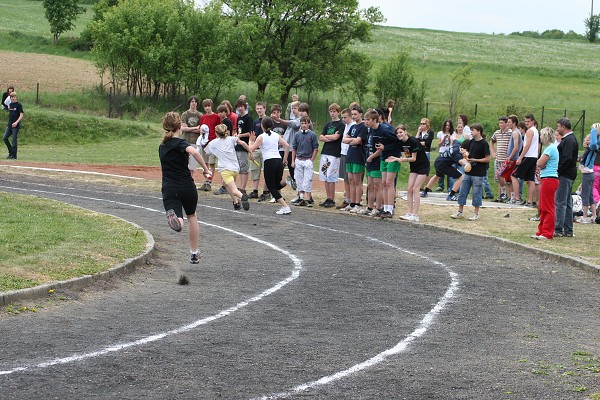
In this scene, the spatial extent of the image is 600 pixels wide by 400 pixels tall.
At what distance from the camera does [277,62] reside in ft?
216

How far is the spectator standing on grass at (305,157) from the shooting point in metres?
22.5

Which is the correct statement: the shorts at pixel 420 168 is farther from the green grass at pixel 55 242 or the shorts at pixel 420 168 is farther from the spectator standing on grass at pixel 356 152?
the green grass at pixel 55 242

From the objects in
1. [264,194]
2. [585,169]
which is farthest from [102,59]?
[585,169]

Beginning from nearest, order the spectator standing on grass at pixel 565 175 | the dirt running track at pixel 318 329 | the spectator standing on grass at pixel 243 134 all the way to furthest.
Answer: the dirt running track at pixel 318 329, the spectator standing on grass at pixel 565 175, the spectator standing on grass at pixel 243 134

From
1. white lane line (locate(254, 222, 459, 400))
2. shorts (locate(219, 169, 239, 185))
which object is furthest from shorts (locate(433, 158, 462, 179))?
white lane line (locate(254, 222, 459, 400))

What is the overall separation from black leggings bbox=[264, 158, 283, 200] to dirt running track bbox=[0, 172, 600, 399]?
4021mm

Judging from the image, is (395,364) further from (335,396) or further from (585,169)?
(585,169)

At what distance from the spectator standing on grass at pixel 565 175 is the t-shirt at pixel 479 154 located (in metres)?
2.42

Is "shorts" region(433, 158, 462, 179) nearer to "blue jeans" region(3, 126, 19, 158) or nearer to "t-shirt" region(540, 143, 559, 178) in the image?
"t-shirt" region(540, 143, 559, 178)

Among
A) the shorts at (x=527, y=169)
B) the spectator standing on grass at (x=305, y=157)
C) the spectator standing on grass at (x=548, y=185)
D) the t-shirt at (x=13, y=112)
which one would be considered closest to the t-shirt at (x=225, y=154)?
the spectator standing on grass at (x=305, y=157)

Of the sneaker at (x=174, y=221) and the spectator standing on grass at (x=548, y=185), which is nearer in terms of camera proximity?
the sneaker at (x=174, y=221)

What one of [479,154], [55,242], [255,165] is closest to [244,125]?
[255,165]

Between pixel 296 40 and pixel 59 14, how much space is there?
30.5 metres

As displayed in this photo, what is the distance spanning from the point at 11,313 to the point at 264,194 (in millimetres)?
13609
